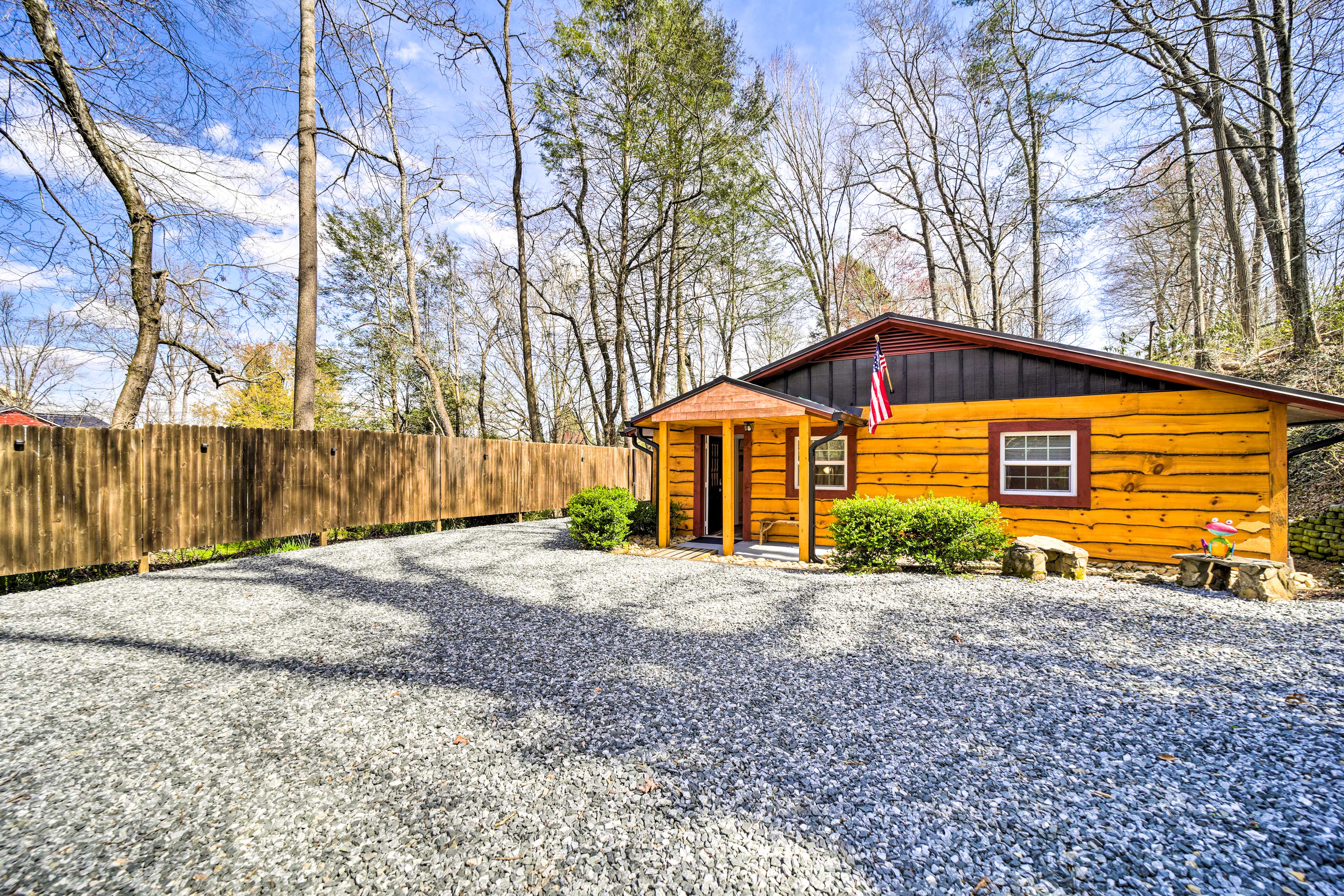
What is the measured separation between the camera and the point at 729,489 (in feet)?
25.3

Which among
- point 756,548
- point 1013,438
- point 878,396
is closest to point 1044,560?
point 1013,438

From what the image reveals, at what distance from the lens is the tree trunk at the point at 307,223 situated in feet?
28.8

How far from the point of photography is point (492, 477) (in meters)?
11.9

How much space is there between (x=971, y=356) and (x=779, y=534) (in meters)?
4.36

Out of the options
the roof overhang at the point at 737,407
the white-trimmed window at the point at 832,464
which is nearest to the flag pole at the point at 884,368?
the roof overhang at the point at 737,407

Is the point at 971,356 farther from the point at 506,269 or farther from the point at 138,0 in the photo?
the point at 506,269

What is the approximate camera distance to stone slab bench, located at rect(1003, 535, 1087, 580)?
236 inches

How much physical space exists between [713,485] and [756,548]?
2.12 metres

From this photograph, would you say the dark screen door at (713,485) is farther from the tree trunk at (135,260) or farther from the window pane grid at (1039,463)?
the tree trunk at (135,260)

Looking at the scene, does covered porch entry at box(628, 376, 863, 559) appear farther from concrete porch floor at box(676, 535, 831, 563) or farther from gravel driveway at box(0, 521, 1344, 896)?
gravel driveway at box(0, 521, 1344, 896)

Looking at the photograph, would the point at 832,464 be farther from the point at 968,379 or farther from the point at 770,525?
the point at 968,379

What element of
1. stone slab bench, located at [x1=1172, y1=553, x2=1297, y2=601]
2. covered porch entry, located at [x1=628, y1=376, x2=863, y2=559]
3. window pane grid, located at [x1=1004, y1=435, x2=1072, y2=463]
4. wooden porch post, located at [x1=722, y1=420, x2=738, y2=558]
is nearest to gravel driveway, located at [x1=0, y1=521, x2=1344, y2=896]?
stone slab bench, located at [x1=1172, y1=553, x2=1297, y2=601]

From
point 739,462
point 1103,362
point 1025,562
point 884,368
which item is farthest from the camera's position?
point 739,462

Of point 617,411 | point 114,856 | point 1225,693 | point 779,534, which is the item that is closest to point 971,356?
point 779,534
